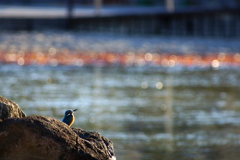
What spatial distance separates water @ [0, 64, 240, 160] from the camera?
9312mm

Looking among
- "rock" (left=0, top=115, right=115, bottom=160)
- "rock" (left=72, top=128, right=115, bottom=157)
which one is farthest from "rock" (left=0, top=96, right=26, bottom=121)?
"rock" (left=72, top=128, right=115, bottom=157)

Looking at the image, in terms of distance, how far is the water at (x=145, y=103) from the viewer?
9312 mm

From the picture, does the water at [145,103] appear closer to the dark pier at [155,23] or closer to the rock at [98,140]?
the rock at [98,140]

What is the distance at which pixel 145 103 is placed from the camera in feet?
43.6

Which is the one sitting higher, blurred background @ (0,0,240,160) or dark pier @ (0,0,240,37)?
dark pier @ (0,0,240,37)

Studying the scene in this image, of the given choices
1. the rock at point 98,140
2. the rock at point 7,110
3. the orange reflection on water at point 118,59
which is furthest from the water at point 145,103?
the rock at point 7,110

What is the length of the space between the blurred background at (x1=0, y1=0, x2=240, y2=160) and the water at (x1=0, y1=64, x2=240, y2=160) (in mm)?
16

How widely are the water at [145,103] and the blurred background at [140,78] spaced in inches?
0.6

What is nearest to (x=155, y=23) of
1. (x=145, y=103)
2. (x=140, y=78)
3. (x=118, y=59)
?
(x=118, y=59)

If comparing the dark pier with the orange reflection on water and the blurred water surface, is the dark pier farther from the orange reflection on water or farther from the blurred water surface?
the blurred water surface

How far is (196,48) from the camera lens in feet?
93.7

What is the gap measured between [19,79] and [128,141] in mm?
8246

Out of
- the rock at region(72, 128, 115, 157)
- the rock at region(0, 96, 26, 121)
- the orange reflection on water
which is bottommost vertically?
the rock at region(72, 128, 115, 157)

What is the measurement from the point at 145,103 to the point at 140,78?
15.7 ft
